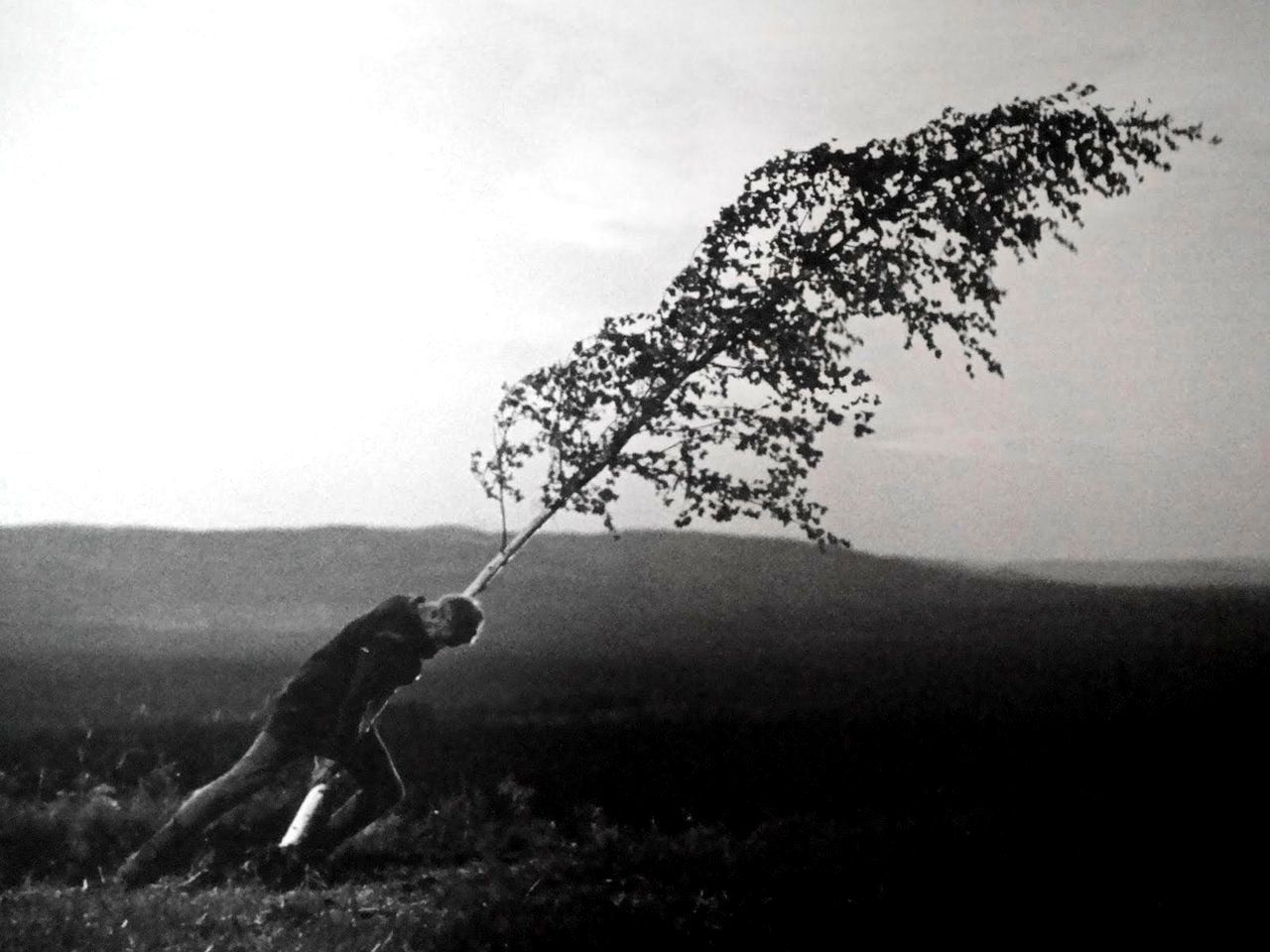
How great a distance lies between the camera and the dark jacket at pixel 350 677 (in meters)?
4.30

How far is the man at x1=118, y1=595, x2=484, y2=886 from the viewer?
4.12 m

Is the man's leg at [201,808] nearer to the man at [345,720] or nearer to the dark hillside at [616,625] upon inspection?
the man at [345,720]

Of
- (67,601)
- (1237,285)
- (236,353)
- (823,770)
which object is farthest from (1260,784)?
(67,601)

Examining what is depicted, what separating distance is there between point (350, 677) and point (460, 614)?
499mm

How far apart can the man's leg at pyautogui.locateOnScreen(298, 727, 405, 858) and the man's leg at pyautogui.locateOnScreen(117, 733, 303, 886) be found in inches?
10.7

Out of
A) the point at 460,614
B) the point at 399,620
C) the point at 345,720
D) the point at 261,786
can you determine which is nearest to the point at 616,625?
the point at 460,614

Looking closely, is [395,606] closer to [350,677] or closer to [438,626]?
[438,626]

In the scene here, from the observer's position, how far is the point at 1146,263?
4.64 meters

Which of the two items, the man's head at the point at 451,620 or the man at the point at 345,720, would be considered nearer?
the man at the point at 345,720

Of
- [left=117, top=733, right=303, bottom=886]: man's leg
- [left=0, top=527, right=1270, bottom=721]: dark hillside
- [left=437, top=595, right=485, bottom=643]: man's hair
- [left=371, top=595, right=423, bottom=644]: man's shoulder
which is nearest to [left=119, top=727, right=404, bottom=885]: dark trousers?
[left=117, top=733, right=303, bottom=886]: man's leg

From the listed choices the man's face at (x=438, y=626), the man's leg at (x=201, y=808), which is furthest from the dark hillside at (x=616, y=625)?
the man's leg at (x=201, y=808)

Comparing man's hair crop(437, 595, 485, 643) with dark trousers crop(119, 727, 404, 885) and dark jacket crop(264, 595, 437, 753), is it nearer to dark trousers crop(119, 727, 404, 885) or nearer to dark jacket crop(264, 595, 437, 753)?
dark jacket crop(264, 595, 437, 753)

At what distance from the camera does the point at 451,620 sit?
4383 mm

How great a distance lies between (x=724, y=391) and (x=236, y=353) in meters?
2.15
